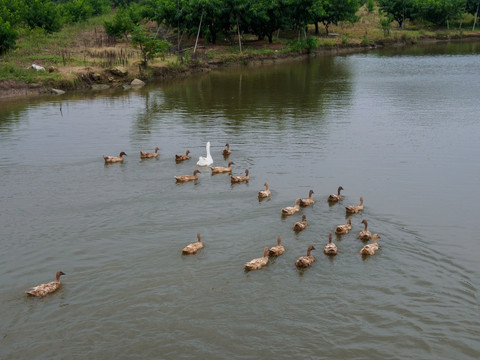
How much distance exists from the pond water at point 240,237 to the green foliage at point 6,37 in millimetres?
17112

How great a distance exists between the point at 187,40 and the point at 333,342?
63912 millimetres

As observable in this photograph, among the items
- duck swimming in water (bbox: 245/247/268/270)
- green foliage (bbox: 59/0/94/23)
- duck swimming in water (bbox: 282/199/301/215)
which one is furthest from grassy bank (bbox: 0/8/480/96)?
duck swimming in water (bbox: 245/247/268/270)

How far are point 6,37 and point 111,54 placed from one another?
9530 millimetres

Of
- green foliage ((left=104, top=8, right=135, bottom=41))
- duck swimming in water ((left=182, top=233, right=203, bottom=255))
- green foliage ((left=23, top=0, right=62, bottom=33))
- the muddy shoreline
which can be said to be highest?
green foliage ((left=23, top=0, right=62, bottom=33))

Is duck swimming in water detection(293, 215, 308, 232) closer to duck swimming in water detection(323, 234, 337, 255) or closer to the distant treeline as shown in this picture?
duck swimming in water detection(323, 234, 337, 255)

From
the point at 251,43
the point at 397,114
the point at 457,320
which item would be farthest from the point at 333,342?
the point at 251,43

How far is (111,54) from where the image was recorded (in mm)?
52781

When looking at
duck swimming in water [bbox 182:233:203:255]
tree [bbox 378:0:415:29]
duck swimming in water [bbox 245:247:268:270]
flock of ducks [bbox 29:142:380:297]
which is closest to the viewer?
flock of ducks [bbox 29:142:380:297]

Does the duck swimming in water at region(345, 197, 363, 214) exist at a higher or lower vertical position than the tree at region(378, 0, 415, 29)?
lower

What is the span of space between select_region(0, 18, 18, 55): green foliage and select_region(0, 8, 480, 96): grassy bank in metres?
0.71

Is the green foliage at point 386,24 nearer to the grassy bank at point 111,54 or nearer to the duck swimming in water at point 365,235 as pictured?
the grassy bank at point 111,54

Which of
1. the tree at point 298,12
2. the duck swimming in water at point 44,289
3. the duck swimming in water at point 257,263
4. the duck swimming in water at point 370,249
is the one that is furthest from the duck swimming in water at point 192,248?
the tree at point 298,12

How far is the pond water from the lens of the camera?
11930mm

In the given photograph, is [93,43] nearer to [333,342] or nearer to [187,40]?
[187,40]
